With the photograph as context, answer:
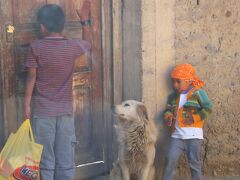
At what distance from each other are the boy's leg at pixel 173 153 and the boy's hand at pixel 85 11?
5.02 feet

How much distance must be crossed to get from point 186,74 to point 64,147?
56.8 inches

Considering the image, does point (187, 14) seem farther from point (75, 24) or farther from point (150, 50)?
point (75, 24)

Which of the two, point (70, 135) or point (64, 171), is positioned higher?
point (70, 135)

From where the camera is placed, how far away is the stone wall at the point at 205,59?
5.44 m

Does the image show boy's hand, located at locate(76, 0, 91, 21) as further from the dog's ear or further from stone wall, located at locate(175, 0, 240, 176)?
the dog's ear

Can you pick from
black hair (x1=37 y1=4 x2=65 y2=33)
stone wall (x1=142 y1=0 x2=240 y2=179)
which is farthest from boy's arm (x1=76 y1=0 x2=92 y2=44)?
black hair (x1=37 y1=4 x2=65 y2=33)

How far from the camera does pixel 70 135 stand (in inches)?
192

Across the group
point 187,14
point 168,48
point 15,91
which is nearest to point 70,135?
point 15,91

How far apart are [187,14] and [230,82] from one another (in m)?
0.94

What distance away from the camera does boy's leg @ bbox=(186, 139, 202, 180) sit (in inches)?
211

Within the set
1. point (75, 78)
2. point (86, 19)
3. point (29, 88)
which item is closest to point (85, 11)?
point (86, 19)

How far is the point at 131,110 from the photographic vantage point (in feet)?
16.9

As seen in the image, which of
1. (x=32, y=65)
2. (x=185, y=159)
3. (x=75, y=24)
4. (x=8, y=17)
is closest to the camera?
(x=32, y=65)

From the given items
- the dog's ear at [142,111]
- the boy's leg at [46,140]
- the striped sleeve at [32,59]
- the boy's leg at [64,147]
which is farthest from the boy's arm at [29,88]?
the dog's ear at [142,111]
